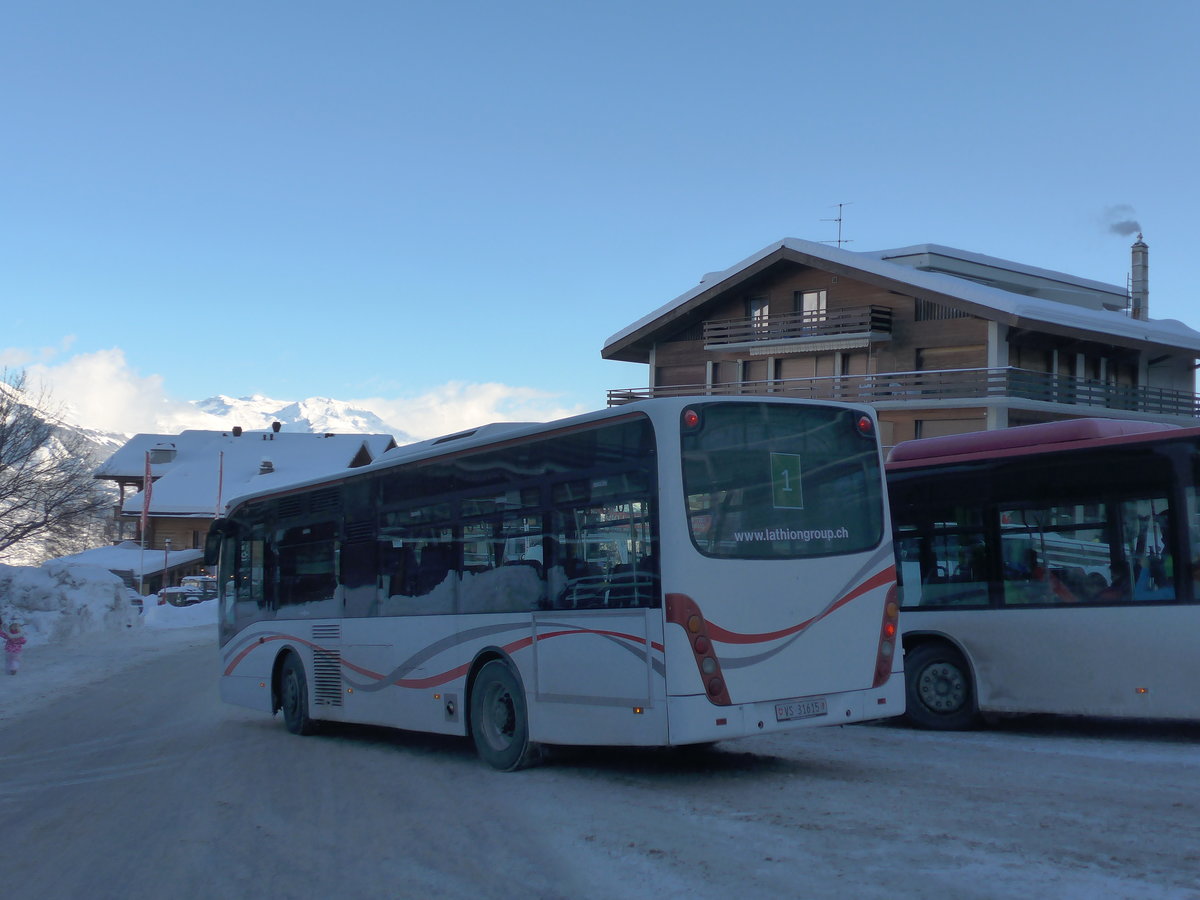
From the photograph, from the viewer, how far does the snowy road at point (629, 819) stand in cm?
615

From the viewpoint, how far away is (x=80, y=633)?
33219mm

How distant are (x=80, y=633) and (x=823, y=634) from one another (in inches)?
1136

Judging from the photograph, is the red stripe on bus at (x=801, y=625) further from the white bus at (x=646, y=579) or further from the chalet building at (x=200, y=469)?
the chalet building at (x=200, y=469)

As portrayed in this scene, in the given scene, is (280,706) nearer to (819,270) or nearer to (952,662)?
(952,662)

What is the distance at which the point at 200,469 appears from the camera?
78.1 m

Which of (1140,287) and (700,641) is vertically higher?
(1140,287)

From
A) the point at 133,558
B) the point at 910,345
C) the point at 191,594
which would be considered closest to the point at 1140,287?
the point at 910,345

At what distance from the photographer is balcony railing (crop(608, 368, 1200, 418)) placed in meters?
39.0

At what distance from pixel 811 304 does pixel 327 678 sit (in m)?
33.9

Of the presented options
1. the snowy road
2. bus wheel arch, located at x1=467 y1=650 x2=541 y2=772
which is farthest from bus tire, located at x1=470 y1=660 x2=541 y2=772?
the snowy road

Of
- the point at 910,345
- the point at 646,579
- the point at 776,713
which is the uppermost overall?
the point at 910,345

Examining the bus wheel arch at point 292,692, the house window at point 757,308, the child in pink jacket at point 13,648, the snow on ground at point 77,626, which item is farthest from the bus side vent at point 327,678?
the house window at point 757,308

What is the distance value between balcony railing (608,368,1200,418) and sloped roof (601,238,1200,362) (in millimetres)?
1727

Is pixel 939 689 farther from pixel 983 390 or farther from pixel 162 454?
pixel 162 454
